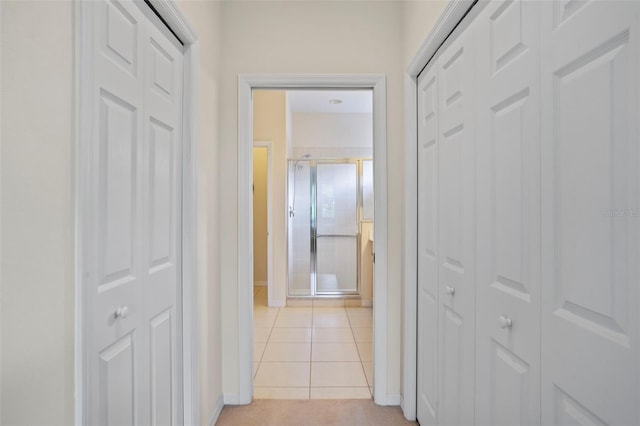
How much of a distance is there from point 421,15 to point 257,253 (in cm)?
432

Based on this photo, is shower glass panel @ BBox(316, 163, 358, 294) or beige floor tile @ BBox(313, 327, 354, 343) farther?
shower glass panel @ BBox(316, 163, 358, 294)

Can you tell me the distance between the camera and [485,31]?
1.17m

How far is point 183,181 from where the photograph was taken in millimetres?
1553

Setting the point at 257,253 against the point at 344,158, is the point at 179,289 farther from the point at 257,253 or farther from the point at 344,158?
the point at 257,253

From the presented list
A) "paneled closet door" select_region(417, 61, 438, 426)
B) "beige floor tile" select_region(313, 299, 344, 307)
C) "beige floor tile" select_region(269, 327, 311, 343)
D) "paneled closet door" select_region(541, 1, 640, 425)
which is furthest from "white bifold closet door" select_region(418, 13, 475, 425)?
"beige floor tile" select_region(313, 299, 344, 307)

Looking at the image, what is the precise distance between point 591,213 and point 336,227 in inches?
150

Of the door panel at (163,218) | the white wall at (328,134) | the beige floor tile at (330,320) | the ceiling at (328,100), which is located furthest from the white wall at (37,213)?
the white wall at (328,134)

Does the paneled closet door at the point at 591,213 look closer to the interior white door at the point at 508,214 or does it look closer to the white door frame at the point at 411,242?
the interior white door at the point at 508,214

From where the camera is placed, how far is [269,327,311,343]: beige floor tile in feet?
10.3

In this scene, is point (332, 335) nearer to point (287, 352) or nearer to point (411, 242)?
point (287, 352)

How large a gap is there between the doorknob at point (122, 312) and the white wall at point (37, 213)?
0.71 ft

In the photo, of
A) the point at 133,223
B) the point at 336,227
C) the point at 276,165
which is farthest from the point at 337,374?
the point at 276,165

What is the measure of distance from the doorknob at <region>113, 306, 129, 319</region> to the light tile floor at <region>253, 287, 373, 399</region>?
1397mm

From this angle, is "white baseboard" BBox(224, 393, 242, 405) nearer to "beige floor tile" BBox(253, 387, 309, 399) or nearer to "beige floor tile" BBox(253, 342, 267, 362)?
"beige floor tile" BBox(253, 387, 309, 399)
